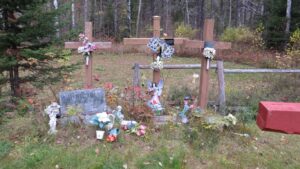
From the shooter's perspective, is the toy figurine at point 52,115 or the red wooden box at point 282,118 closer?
the red wooden box at point 282,118

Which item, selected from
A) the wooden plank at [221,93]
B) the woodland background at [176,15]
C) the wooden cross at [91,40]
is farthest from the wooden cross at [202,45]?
the woodland background at [176,15]

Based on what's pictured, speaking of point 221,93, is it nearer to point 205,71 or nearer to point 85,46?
point 205,71

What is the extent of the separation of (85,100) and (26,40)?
7.07 feet

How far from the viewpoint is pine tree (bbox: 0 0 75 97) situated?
633 centimetres

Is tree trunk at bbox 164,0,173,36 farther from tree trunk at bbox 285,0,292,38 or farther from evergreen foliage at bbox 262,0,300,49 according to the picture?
tree trunk at bbox 285,0,292,38

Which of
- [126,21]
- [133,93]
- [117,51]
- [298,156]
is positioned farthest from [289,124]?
[126,21]

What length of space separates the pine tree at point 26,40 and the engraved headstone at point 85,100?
1.45 m

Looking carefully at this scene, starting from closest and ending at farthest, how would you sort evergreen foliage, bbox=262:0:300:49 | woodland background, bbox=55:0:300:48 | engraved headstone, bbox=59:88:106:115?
engraved headstone, bbox=59:88:106:115 < evergreen foliage, bbox=262:0:300:49 < woodland background, bbox=55:0:300:48

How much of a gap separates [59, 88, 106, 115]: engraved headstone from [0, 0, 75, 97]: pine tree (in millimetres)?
1453

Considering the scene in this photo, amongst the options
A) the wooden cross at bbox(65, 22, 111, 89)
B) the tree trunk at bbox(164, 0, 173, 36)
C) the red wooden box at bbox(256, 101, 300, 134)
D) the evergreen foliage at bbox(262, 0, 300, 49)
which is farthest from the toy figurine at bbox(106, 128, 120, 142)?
the tree trunk at bbox(164, 0, 173, 36)

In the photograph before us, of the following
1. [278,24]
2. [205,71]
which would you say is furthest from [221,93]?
[278,24]

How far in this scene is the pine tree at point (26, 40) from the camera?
633 cm

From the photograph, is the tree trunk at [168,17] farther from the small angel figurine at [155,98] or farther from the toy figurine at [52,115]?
the toy figurine at [52,115]

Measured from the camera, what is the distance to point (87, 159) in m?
4.25
